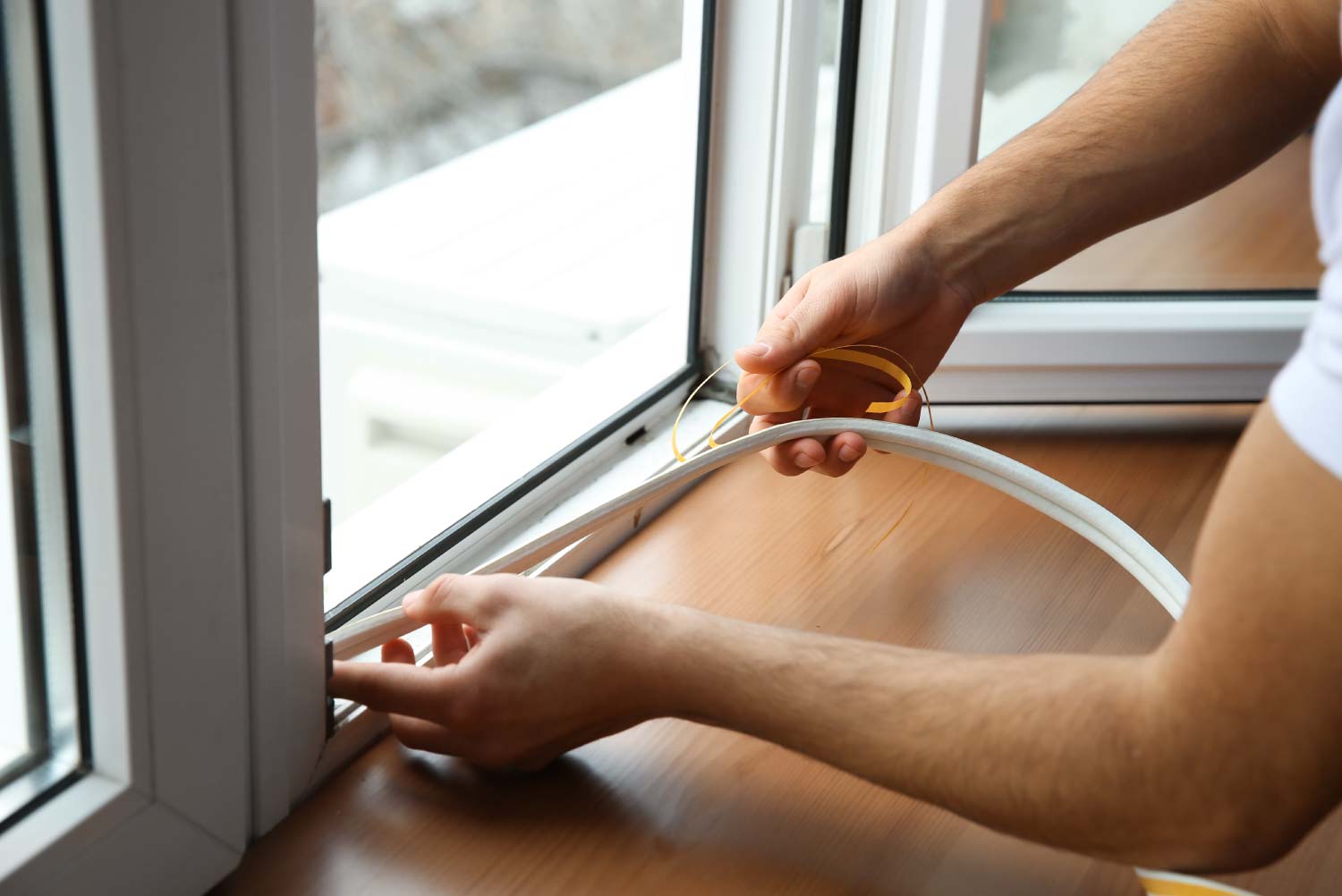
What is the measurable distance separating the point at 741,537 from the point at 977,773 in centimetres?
43

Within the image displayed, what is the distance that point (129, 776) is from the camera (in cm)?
54

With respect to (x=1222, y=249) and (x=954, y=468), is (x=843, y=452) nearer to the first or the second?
(x=954, y=468)

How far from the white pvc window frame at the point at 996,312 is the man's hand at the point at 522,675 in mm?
534

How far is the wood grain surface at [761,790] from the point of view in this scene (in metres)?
0.63

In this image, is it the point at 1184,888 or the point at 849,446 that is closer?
the point at 1184,888

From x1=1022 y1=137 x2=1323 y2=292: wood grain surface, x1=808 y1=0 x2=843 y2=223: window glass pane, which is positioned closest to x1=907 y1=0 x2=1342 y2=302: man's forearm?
x1=808 y1=0 x2=843 y2=223: window glass pane

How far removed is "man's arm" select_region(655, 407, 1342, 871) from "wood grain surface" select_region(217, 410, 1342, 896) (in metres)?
0.09

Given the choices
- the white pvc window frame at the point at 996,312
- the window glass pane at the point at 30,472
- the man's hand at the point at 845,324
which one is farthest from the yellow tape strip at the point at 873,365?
the window glass pane at the point at 30,472

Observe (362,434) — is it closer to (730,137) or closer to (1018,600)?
(730,137)

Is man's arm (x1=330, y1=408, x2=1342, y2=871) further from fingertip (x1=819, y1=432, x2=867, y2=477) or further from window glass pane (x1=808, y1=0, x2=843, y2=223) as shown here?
window glass pane (x1=808, y1=0, x2=843, y2=223)

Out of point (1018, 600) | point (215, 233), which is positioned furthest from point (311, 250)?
point (1018, 600)

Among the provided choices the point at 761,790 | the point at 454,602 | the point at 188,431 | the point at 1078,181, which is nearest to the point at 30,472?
the point at 188,431

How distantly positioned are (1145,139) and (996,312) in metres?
0.30

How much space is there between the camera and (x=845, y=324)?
83cm
